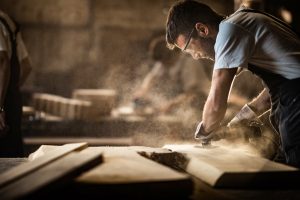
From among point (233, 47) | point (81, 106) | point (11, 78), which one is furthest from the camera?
point (81, 106)

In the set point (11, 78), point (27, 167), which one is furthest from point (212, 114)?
point (11, 78)

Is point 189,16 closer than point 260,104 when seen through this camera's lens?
Yes

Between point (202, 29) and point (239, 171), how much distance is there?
1.37 m

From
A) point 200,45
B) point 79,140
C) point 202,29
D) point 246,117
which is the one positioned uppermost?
point 202,29

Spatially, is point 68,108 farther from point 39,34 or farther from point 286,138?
point 286,138

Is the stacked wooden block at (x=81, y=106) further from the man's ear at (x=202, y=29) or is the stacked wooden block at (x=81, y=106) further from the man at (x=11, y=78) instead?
the man's ear at (x=202, y=29)

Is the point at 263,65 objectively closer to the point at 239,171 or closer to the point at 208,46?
the point at 208,46

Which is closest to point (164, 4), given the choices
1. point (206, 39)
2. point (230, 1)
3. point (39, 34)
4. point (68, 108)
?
point (230, 1)

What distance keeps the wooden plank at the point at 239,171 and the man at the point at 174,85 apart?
462 centimetres

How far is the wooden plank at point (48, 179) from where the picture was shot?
2.00 meters

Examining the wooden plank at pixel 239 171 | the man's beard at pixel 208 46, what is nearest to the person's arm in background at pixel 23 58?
the man's beard at pixel 208 46

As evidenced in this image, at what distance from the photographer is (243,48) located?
3111mm

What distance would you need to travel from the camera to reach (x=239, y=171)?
2.54 m

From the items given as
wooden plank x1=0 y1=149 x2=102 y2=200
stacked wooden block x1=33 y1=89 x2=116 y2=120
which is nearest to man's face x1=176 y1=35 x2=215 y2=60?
wooden plank x1=0 y1=149 x2=102 y2=200
